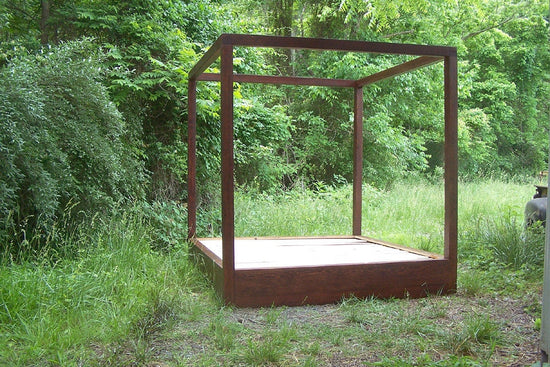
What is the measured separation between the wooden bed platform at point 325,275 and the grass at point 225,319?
106 mm

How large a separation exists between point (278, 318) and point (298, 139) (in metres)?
8.46

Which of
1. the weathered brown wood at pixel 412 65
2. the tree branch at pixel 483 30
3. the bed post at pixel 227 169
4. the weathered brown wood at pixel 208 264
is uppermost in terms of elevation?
the tree branch at pixel 483 30

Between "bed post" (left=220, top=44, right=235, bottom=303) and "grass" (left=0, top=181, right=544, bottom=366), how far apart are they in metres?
0.23

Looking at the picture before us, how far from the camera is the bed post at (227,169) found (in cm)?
354

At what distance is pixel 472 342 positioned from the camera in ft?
9.55

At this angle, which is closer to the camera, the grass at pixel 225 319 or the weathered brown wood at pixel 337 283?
the grass at pixel 225 319

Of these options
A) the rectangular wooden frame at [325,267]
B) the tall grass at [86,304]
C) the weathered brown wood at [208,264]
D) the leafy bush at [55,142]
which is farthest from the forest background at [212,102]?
the rectangular wooden frame at [325,267]

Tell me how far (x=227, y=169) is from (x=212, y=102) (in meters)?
2.95

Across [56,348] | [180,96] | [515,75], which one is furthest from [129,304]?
[515,75]

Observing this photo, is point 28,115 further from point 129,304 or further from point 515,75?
point 515,75

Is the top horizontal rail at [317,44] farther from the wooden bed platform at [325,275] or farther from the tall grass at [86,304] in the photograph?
the tall grass at [86,304]

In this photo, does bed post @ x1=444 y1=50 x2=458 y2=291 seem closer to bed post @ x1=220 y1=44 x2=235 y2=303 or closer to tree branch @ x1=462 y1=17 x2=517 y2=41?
bed post @ x1=220 y1=44 x2=235 y2=303

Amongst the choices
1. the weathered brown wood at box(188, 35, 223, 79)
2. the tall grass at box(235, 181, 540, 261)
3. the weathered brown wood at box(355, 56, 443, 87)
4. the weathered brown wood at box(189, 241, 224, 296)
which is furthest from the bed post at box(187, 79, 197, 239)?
the weathered brown wood at box(355, 56, 443, 87)

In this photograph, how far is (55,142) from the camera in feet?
15.7
